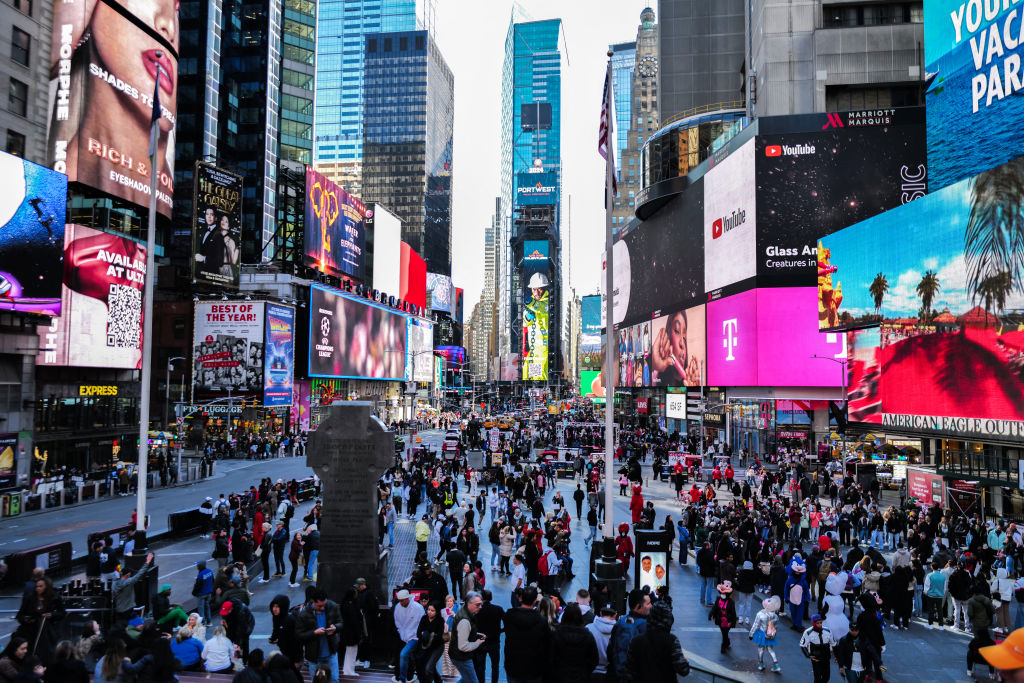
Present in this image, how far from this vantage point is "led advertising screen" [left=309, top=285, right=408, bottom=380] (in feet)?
254

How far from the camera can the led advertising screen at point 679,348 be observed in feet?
245

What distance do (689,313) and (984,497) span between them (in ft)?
161

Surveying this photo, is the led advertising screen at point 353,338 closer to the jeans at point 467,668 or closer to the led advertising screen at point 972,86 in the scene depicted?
the led advertising screen at point 972,86

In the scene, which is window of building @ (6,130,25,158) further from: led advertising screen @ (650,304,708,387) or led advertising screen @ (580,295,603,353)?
led advertising screen @ (580,295,603,353)

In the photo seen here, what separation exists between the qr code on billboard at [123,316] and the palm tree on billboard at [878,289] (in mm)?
45479

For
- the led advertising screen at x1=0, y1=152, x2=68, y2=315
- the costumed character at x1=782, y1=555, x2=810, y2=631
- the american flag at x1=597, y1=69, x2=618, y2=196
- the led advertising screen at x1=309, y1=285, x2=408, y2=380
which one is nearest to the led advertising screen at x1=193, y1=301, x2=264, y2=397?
the led advertising screen at x1=309, y1=285, x2=408, y2=380

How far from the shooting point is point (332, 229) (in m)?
81.9

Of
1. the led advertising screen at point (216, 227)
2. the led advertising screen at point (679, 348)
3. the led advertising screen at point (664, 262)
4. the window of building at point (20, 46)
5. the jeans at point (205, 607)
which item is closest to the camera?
the jeans at point (205, 607)

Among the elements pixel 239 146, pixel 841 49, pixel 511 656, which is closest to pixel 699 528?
pixel 511 656

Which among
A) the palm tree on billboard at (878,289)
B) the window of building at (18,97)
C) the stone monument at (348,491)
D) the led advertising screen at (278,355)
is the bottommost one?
the stone monument at (348,491)

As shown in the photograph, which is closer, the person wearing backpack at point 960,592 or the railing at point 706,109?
the person wearing backpack at point 960,592

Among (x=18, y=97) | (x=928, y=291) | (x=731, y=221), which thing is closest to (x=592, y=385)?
(x=731, y=221)

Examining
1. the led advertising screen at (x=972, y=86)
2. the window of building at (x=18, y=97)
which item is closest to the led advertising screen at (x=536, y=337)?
the led advertising screen at (x=972, y=86)

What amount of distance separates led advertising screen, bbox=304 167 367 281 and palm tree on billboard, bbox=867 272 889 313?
5395 cm
